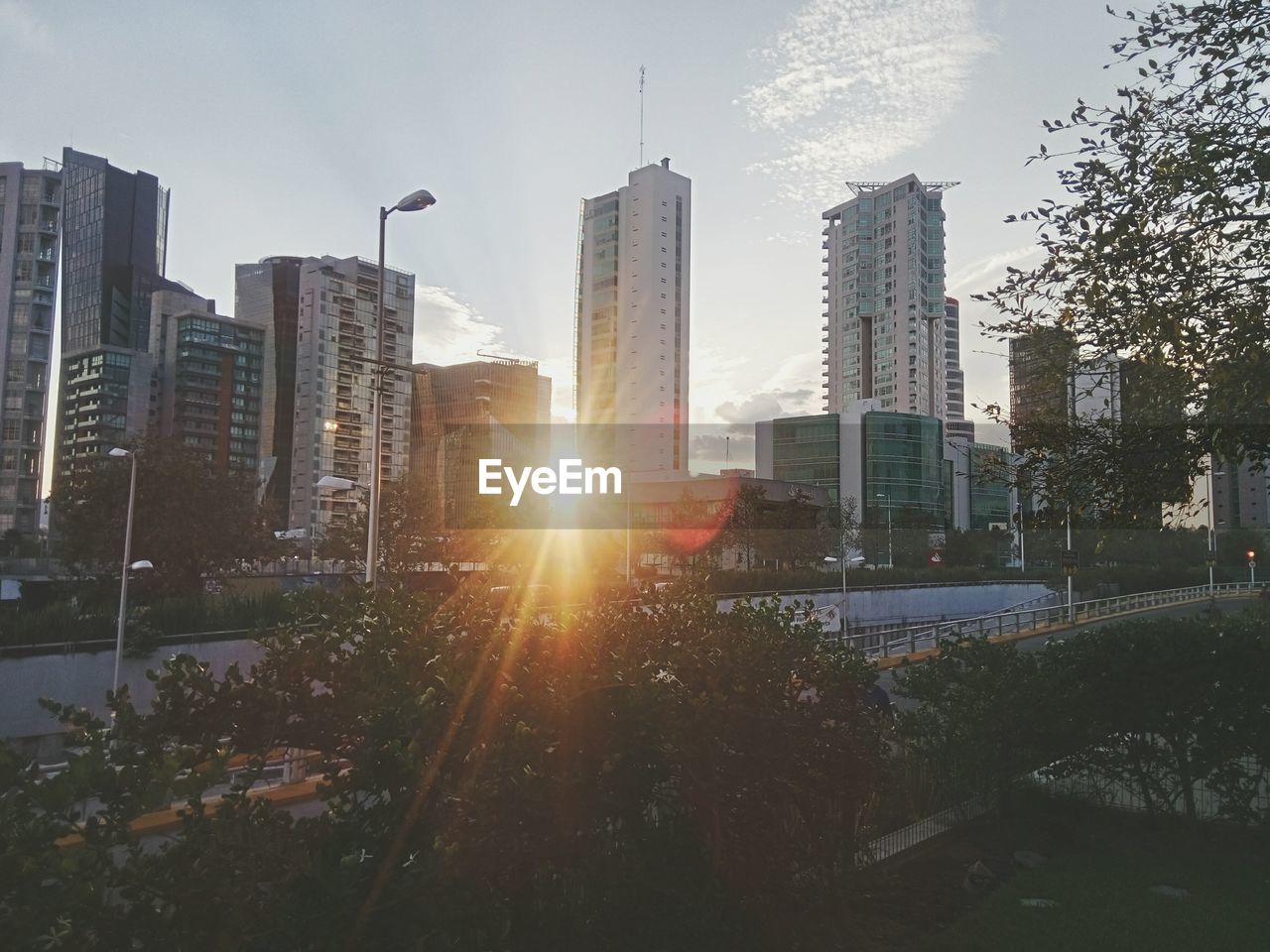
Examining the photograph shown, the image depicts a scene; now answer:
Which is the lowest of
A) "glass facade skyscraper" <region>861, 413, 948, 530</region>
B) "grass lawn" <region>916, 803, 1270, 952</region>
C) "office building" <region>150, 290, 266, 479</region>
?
"grass lawn" <region>916, 803, 1270, 952</region>

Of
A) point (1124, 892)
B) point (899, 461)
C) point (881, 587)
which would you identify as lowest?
point (881, 587)

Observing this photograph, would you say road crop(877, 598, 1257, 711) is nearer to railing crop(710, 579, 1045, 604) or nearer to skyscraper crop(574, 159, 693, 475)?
railing crop(710, 579, 1045, 604)

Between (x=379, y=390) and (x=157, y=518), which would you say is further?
(x=157, y=518)

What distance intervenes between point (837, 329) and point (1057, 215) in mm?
143166

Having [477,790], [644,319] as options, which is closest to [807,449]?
[644,319]

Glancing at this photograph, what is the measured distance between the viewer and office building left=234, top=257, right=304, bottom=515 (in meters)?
135

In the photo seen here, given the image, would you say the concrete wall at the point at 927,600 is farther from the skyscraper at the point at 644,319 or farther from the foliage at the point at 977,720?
the skyscraper at the point at 644,319

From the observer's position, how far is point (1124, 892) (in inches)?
311

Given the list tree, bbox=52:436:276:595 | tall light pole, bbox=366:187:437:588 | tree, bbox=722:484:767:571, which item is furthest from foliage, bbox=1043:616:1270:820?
tree, bbox=722:484:767:571

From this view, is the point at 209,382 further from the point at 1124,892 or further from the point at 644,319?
the point at 1124,892

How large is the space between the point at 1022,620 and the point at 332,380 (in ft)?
350

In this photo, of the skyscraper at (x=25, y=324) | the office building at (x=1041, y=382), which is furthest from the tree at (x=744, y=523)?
the skyscraper at (x=25, y=324)

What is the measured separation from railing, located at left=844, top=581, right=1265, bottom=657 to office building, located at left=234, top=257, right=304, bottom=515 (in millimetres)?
111389

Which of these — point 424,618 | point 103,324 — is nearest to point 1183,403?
point 424,618
